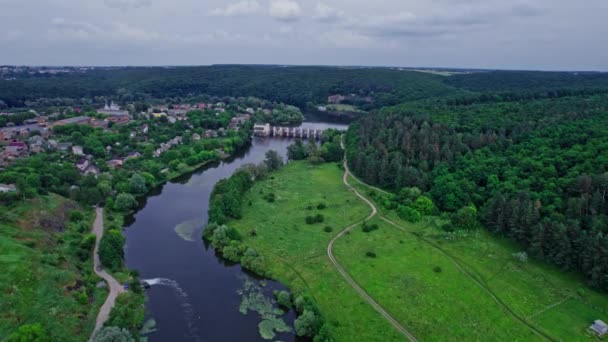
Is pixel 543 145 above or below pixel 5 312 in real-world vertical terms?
above

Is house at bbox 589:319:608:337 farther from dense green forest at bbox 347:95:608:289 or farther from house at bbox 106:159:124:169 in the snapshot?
house at bbox 106:159:124:169

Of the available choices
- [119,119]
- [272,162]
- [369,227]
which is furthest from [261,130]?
[369,227]

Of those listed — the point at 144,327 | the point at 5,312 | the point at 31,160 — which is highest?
the point at 31,160

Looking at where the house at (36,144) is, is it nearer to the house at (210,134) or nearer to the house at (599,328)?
the house at (210,134)

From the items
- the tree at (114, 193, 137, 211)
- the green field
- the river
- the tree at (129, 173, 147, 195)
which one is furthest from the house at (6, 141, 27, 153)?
the green field

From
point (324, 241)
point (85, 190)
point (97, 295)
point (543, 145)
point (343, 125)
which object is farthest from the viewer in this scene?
point (343, 125)

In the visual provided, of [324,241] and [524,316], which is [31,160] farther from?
[524,316]

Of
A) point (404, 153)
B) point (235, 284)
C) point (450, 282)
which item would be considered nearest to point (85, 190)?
point (235, 284)

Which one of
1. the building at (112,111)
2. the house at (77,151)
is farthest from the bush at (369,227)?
the building at (112,111)
